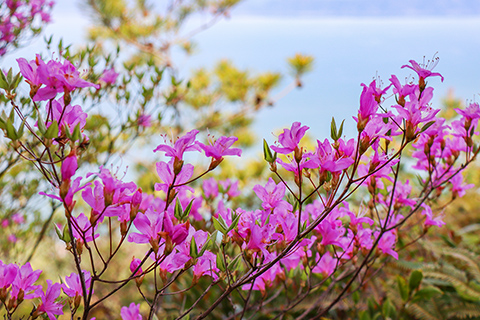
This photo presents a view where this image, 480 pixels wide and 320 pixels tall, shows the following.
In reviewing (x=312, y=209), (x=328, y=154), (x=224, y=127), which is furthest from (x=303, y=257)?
(x=224, y=127)

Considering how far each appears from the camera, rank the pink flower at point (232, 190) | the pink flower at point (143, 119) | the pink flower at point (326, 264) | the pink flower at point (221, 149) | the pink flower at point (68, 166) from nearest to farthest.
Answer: the pink flower at point (68, 166) → the pink flower at point (221, 149) → the pink flower at point (326, 264) → the pink flower at point (232, 190) → the pink flower at point (143, 119)

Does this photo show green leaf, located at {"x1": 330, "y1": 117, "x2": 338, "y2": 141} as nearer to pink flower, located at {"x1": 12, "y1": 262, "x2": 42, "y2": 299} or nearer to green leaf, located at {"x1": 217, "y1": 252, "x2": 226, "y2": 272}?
green leaf, located at {"x1": 217, "y1": 252, "x2": 226, "y2": 272}

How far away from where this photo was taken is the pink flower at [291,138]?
78 centimetres

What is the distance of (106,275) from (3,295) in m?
3.30

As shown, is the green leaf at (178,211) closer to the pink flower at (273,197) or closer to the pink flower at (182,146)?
the pink flower at (182,146)

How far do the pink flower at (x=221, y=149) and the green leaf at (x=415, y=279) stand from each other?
3.12 ft

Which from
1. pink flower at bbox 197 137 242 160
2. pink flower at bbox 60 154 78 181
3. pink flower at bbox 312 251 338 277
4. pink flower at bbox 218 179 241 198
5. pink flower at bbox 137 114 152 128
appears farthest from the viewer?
pink flower at bbox 137 114 152 128

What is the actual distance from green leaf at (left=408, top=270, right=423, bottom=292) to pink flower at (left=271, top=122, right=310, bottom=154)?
2.87 ft

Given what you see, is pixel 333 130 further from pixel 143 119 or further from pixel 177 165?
pixel 143 119

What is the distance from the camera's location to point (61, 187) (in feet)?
2.20

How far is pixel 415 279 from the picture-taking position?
1396 millimetres

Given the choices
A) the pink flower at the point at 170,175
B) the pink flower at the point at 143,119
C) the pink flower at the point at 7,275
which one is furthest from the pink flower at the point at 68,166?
the pink flower at the point at 143,119

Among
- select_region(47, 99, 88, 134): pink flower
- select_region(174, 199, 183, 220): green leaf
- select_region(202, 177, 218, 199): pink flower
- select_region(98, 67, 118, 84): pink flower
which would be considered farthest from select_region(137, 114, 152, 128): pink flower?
select_region(174, 199, 183, 220): green leaf

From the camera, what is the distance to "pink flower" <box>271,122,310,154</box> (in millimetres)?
784
